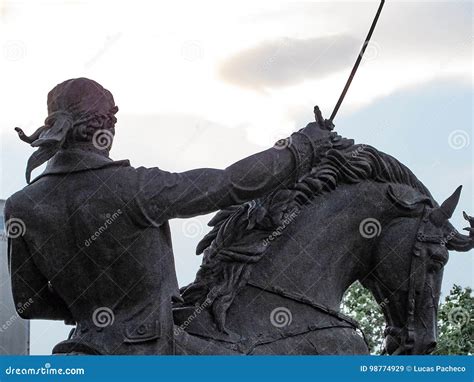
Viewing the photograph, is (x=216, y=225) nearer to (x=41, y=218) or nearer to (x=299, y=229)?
(x=299, y=229)

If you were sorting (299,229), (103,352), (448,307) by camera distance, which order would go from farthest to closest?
(448,307), (299,229), (103,352)

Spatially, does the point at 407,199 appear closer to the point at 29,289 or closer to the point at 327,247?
the point at 327,247

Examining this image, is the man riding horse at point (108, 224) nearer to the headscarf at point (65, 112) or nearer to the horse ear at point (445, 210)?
the headscarf at point (65, 112)

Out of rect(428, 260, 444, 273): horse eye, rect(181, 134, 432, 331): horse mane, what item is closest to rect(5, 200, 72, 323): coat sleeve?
rect(181, 134, 432, 331): horse mane

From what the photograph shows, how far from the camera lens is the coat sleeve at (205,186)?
7.79m

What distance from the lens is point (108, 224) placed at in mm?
7773

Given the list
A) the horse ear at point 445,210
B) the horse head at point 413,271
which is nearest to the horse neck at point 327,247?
the horse head at point 413,271

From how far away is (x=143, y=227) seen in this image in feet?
25.6

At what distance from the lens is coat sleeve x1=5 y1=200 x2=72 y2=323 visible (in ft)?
26.4

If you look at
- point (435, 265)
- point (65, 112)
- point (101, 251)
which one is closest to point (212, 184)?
point (101, 251)

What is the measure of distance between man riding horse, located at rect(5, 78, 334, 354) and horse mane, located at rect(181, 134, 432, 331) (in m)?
0.21

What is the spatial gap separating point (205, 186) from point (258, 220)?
0.50m

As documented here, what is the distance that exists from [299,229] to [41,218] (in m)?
1.65

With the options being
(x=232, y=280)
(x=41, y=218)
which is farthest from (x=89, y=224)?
(x=232, y=280)
